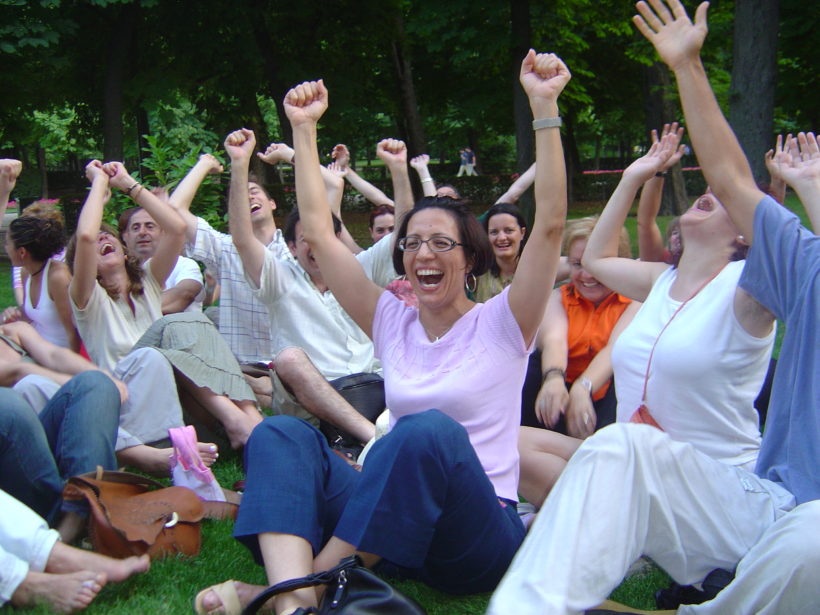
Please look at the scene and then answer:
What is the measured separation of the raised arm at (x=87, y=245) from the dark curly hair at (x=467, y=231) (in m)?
1.84

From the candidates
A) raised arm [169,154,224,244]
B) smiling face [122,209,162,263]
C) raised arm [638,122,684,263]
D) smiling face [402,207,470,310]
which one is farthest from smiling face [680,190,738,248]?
smiling face [122,209,162,263]

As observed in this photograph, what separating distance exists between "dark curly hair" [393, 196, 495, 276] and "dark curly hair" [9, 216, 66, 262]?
2.50 m

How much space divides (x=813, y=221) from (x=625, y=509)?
1099mm

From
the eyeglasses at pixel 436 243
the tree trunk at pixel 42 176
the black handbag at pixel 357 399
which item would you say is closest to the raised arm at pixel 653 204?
the eyeglasses at pixel 436 243

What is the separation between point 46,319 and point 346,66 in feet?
46.0

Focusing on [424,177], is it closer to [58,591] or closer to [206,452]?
[206,452]

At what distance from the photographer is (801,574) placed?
211cm

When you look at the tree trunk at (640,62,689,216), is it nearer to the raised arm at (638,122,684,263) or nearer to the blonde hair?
the blonde hair

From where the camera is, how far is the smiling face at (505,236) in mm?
5488

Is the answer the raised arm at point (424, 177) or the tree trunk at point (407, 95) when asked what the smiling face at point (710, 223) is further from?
the tree trunk at point (407, 95)

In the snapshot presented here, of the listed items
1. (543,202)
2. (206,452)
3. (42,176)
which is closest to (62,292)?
(206,452)

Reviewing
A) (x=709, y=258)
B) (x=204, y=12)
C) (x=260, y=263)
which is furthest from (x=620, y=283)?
(x=204, y=12)

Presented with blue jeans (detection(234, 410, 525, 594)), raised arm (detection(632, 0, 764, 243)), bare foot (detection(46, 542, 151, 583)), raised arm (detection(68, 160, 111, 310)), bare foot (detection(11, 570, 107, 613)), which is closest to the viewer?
blue jeans (detection(234, 410, 525, 594))

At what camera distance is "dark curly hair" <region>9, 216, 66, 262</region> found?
4801 mm
